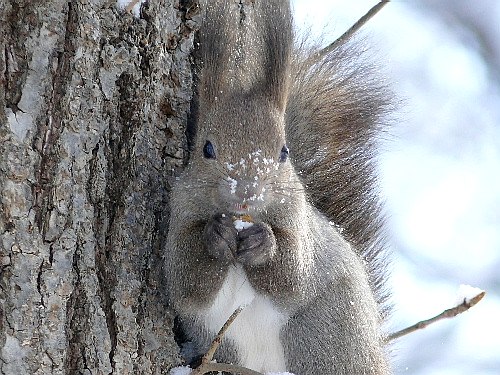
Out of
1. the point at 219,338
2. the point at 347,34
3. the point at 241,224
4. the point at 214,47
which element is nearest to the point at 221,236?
the point at 241,224

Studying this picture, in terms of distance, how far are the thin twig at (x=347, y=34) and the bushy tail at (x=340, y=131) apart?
0.04 m

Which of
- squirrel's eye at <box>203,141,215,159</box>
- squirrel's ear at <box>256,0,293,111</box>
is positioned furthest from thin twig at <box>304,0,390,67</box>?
squirrel's eye at <box>203,141,215,159</box>

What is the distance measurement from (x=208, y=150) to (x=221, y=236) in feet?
0.70

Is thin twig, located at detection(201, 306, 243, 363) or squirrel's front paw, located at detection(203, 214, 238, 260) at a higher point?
squirrel's front paw, located at detection(203, 214, 238, 260)

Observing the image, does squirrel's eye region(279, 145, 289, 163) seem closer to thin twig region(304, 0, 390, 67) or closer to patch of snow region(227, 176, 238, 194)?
patch of snow region(227, 176, 238, 194)

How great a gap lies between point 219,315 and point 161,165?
39 cm

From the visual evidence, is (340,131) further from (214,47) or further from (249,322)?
(249,322)

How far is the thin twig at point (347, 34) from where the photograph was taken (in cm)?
175

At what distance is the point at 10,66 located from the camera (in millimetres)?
1407

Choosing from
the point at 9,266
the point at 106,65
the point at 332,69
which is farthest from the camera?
the point at 332,69

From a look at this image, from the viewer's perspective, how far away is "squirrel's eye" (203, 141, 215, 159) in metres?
1.78

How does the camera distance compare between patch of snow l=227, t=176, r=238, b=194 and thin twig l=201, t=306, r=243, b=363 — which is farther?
patch of snow l=227, t=176, r=238, b=194

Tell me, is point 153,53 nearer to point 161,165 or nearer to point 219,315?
point 161,165

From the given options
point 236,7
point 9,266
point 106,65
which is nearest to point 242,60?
point 236,7
